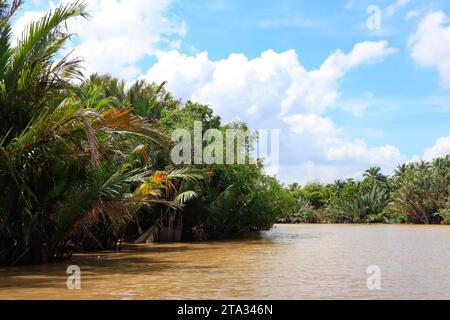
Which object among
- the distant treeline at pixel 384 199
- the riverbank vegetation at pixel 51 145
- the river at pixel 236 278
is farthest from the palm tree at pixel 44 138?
the distant treeline at pixel 384 199

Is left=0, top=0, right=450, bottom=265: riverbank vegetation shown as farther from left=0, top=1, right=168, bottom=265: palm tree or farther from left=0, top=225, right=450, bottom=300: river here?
left=0, top=225, right=450, bottom=300: river

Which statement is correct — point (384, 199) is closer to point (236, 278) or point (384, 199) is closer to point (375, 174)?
point (375, 174)

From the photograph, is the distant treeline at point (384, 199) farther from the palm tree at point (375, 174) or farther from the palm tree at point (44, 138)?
the palm tree at point (44, 138)

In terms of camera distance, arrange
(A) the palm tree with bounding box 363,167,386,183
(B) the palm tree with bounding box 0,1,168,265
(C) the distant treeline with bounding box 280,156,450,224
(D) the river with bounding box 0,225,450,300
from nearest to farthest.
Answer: (D) the river with bounding box 0,225,450,300
(B) the palm tree with bounding box 0,1,168,265
(C) the distant treeline with bounding box 280,156,450,224
(A) the palm tree with bounding box 363,167,386,183

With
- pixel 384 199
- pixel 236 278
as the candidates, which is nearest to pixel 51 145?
pixel 236 278

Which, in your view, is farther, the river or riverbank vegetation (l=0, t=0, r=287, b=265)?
riverbank vegetation (l=0, t=0, r=287, b=265)

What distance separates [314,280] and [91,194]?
532 centimetres

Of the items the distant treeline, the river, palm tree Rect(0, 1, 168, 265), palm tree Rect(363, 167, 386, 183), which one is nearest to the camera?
the river

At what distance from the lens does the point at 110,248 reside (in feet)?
63.0

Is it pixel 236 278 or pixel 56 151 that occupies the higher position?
pixel 56 151

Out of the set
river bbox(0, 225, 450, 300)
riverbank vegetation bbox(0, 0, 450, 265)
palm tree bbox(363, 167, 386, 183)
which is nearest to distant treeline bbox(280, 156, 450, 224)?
palm tree bbox(363, 167, 386, 183)

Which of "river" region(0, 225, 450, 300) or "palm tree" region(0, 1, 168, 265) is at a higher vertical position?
"palm tree" region(0, 1, 168, 265)

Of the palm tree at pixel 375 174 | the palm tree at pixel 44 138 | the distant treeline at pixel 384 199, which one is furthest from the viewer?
the palm tree at pixel 375 174
